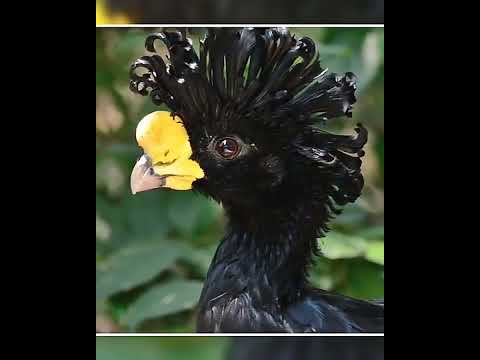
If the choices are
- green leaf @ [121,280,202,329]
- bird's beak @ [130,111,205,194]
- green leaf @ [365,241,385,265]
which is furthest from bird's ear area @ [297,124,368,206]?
green leaf @ [121,280,202,329]

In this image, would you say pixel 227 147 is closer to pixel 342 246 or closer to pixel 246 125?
pixel 246 125

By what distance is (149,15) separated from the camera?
2023 millimetres

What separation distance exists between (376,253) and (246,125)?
19.3 inches

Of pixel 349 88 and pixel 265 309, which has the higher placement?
pixel 349 88

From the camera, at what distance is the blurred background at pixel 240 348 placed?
1951 millimetres

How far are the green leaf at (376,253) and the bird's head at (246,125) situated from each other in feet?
0.66

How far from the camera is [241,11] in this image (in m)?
2.02

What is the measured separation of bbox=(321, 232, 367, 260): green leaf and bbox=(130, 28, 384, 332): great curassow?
0.04 m

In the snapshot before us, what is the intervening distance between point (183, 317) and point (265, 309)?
0.76ft

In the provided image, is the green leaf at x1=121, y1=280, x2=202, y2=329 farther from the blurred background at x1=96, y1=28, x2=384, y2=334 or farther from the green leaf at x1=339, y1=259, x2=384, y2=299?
the green leaf at x1=339, y1=259, x2=384, y2=299

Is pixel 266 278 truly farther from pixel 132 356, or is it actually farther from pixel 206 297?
pixel 132 356

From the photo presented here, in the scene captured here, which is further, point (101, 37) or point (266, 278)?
point (101, 37)

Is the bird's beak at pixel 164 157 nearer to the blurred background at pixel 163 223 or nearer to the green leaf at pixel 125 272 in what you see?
the blurred background at pixel 163 223
